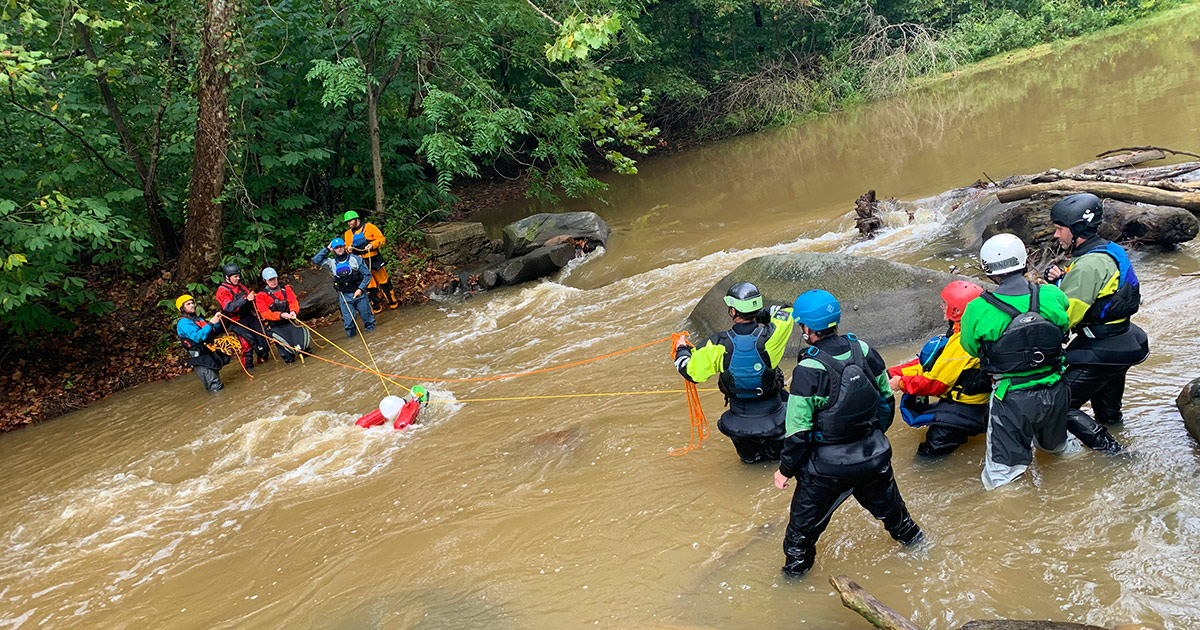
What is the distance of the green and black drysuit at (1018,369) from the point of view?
3963 mm

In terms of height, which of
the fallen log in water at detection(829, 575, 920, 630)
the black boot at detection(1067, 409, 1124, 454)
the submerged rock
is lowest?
the black boot at detection(1067, 409, 1124, 454)

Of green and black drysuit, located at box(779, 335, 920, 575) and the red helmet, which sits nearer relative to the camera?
green and black drysuit, located at box(779, 335, 920, 575)

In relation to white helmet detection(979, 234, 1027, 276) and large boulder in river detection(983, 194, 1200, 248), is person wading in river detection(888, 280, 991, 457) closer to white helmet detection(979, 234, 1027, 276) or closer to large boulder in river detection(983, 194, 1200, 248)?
white helmet detection(979, 234, 1027, 276)

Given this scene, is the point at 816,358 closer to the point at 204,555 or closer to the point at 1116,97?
the point at 204,555

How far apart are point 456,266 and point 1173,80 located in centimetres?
1969

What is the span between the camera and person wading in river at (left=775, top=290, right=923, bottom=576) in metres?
3.61

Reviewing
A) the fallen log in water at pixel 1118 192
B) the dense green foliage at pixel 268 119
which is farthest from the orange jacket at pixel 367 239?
the fallen log in water at pixel 1118 192

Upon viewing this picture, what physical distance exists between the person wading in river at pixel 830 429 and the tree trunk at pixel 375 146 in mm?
12029

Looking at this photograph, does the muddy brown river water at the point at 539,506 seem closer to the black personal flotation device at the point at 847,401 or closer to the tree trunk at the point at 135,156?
the black personal flotation device at the point at 847,401

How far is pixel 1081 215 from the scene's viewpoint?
4438mm

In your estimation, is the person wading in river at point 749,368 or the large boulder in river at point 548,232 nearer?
the person wading in river at point 749,368

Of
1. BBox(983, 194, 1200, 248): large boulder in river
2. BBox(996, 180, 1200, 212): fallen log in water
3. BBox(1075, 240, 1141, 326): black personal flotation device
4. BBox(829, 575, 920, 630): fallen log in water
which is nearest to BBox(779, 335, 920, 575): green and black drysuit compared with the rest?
BBox(829, 575, 920, 630): fallen log in water

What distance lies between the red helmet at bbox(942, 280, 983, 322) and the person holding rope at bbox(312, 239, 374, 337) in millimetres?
8867

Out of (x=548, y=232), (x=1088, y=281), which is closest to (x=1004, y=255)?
(x=1088, y=281)
